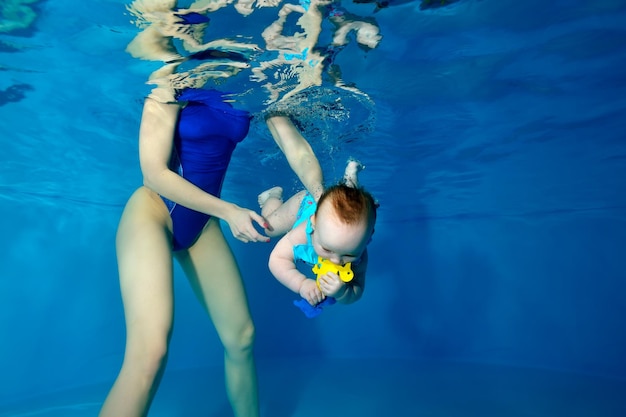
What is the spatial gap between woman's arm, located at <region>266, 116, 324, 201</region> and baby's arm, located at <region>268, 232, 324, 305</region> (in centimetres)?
67

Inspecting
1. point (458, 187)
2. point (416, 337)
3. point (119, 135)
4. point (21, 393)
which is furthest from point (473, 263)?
point (21, 393)

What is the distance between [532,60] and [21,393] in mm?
20000

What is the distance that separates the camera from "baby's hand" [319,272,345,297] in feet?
12.1

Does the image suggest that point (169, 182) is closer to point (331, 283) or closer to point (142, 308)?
point (142, 308)

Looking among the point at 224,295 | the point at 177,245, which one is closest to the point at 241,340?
the point at 224,295

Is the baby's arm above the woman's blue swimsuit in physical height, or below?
below

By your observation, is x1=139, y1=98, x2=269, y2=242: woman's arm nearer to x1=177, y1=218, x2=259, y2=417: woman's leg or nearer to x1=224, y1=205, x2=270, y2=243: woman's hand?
x1=224, y1=205, x2=270, y2=243: woman's hand

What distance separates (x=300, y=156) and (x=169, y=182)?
1.69m

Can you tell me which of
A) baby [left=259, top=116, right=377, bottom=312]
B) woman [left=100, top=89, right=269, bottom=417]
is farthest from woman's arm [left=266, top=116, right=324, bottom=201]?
woman [left=100, top=89, right=269, bottom=417]

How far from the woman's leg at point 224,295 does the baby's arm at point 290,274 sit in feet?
3.60

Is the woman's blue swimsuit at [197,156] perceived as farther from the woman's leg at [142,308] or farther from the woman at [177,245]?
the woman's leg at [142,308]

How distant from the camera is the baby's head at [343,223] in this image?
11.6 feet

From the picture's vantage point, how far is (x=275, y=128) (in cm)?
582

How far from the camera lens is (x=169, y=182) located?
422cm
